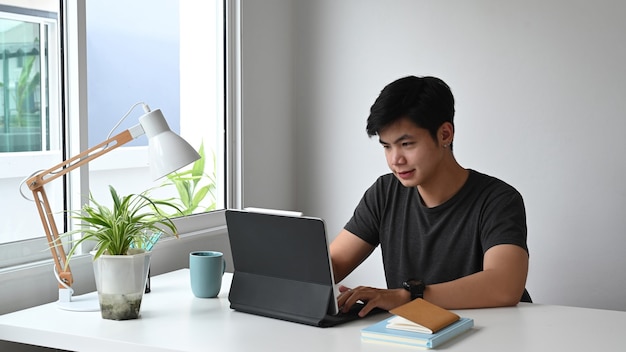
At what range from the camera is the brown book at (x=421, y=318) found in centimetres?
158

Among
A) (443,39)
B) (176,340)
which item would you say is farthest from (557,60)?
(176,340)

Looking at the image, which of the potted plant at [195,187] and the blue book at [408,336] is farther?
the potted plant at [195,187]

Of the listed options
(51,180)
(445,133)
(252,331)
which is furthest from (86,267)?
(445,133)

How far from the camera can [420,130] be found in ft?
6.84

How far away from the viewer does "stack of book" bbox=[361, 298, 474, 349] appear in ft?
5.11

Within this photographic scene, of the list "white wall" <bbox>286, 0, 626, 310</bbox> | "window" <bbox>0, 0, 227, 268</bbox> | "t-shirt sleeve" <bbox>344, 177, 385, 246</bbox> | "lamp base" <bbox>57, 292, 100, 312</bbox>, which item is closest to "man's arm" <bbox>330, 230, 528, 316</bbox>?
"t-shirt sleeve" <bbox>344, 177, 385, 246</bbox>

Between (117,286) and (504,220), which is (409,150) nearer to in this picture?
(504,220)

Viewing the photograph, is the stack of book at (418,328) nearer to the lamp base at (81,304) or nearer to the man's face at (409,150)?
the man's face at (409,150)

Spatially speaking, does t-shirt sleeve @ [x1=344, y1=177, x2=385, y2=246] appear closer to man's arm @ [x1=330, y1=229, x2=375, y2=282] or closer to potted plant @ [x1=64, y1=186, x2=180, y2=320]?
man's arm @ [x1=330, y1=229, x2=375, y2=282]

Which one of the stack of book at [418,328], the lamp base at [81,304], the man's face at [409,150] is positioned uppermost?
the man's face at [409,150]

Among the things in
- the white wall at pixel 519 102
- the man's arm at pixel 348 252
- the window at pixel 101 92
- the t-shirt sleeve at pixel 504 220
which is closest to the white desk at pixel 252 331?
the t-shirt sleeve at pixel 504 220

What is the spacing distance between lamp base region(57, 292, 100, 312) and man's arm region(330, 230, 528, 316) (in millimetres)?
647

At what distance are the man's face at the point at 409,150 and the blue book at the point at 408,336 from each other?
559 mm

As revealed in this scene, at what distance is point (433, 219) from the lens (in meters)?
2.21
